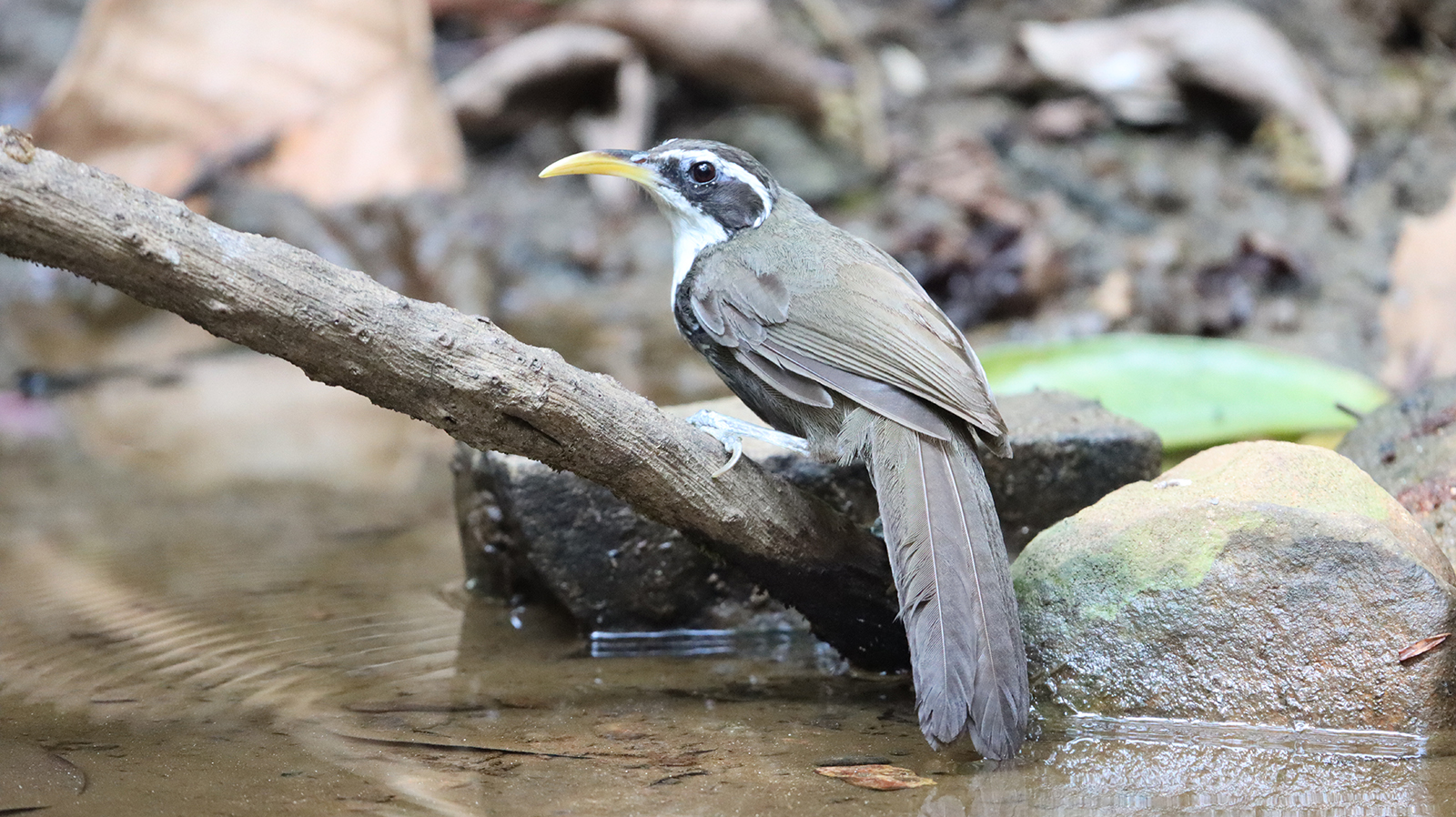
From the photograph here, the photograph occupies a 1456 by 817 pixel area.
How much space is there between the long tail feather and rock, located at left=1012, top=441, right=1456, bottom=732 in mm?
268

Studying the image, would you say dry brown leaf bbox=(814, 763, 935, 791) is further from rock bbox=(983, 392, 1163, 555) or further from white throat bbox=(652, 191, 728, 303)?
white throat bbox=(652, 191, 728, 303)

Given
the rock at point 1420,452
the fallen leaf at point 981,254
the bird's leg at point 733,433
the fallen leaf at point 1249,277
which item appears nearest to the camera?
the bird's leg at point 733,433

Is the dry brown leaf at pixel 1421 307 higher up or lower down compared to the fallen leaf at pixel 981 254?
lower down

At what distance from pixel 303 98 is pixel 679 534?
521 cm

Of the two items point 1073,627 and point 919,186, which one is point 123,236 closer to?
point 1073,627

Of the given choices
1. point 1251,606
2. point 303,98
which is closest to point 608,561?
point 1251,606

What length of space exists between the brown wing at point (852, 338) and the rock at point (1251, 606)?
39 cm

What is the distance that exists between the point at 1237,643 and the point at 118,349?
626 cm

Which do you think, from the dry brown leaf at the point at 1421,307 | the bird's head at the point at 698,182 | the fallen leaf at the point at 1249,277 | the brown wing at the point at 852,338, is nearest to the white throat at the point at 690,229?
the bird's head at the point at 698,182

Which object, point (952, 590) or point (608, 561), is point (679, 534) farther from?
point (952, 590)

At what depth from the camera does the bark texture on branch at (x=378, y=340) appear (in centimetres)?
245

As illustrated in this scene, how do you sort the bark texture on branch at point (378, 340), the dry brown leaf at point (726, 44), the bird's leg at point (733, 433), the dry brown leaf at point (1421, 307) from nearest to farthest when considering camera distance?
the bark texture on branch at point (378, 340), the bird's leg at point (733, 433), the dry brown leaf at point (1421, 307), the dry brown leaf at point (726, 44)

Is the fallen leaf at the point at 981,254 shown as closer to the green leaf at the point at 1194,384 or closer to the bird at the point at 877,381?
the green leaf at the point at 1194,384

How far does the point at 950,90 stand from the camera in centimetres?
875
